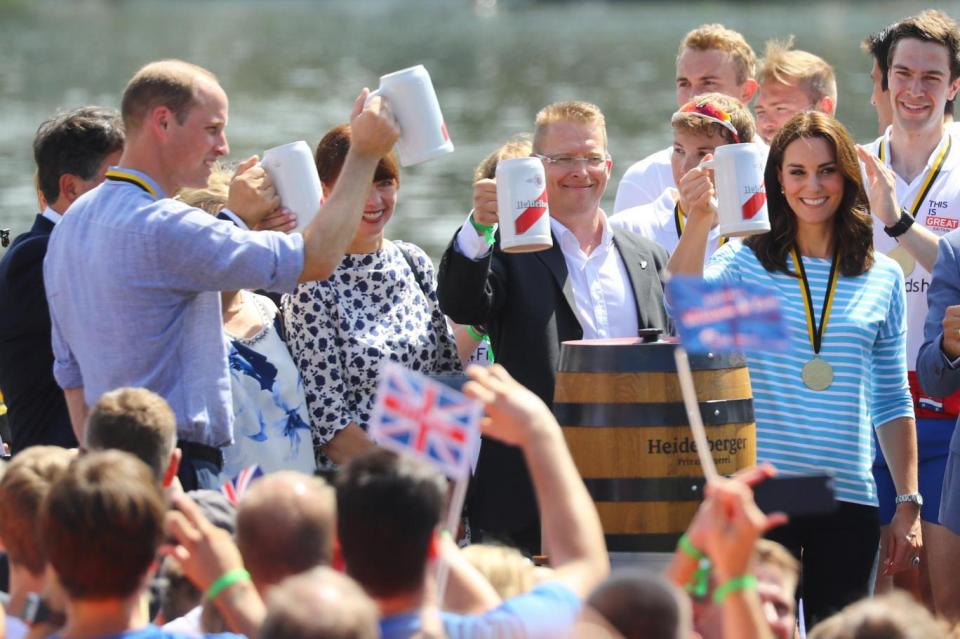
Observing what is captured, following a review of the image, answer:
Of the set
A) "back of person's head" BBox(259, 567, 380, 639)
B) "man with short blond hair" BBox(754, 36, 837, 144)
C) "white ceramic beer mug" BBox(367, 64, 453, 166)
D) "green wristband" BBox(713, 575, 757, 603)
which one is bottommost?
"green wristband" BBox(713, 575, 757, 603)

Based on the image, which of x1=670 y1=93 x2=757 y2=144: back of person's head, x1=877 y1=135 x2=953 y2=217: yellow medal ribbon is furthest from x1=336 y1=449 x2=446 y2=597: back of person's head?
x1=877 y1=135 x2=953 y2=217: yellow medal ribbon

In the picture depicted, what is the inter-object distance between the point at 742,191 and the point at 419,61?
37754 mm

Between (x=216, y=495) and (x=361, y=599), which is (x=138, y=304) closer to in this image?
(x=216, y=495)

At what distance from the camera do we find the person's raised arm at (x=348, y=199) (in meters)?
4.75

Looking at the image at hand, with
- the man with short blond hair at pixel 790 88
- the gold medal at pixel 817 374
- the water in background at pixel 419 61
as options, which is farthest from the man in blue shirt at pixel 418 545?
the water in background at pixel 419 61

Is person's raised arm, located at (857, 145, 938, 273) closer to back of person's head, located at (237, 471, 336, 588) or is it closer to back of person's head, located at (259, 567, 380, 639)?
back of person's head, located at (237, 471, 336, 588)

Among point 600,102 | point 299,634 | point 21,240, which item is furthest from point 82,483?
point 600,102

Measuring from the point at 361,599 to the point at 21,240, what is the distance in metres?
2.88

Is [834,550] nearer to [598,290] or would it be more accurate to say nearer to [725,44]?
[598,290]

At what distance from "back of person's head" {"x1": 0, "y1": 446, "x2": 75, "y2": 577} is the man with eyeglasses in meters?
1.78

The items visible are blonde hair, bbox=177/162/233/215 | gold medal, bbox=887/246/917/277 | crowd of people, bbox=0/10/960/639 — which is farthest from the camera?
gold medal, bbox=887/246/917/277

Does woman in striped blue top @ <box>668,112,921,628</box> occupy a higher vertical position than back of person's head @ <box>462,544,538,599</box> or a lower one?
higher

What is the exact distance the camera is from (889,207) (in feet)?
19.7

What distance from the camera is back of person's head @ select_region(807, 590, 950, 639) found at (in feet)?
10.8
